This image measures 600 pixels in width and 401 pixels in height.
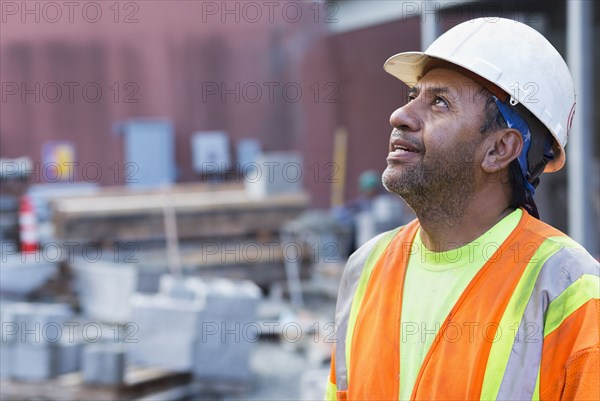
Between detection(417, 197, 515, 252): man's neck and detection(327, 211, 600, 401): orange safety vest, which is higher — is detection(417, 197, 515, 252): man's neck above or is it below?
above

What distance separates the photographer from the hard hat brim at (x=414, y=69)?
2.07 metres

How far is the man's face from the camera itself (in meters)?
1.97

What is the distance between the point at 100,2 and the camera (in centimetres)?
1448

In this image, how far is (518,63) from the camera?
75.7 inches

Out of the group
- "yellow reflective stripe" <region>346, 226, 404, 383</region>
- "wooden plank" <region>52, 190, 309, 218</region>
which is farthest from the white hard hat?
"wooden plank" <region>52, 190, 309, 218</region>

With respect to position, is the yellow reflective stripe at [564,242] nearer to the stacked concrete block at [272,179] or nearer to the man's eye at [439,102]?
the man's eye at [439,102]

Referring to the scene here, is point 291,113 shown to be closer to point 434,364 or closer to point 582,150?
point 582,150

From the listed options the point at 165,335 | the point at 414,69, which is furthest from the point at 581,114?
the point at 414,69

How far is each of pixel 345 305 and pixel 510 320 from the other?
535 mm

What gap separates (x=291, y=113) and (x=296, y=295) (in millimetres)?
6561

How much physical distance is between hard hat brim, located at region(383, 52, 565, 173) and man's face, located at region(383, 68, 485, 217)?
94 millimetres

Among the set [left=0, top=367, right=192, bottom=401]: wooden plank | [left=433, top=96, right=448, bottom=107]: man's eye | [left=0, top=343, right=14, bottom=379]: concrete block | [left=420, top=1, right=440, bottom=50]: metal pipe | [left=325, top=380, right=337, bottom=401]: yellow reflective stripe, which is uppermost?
[left=420, top=1, right=440, bottom=50]: metal pipe

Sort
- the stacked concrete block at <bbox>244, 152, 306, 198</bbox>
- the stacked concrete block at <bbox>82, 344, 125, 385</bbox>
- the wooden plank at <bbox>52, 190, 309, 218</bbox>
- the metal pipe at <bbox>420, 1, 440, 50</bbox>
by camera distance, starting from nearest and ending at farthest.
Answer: the stacked concrete block at <bbox>82, 344, 125, 385</bbox>, the metal pipe at <bbox>420, 1, 440, 50</bbox>, the wooden plank at <bbox>52, 190, 309, 218</bbox>, the stacked concrete block at <bbox>244, 152, 306, 198</bbox>

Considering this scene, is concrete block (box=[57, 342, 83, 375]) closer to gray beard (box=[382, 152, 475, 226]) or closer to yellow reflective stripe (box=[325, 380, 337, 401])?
yellow reflective stripe (box=[325, 380, 337, 401])
